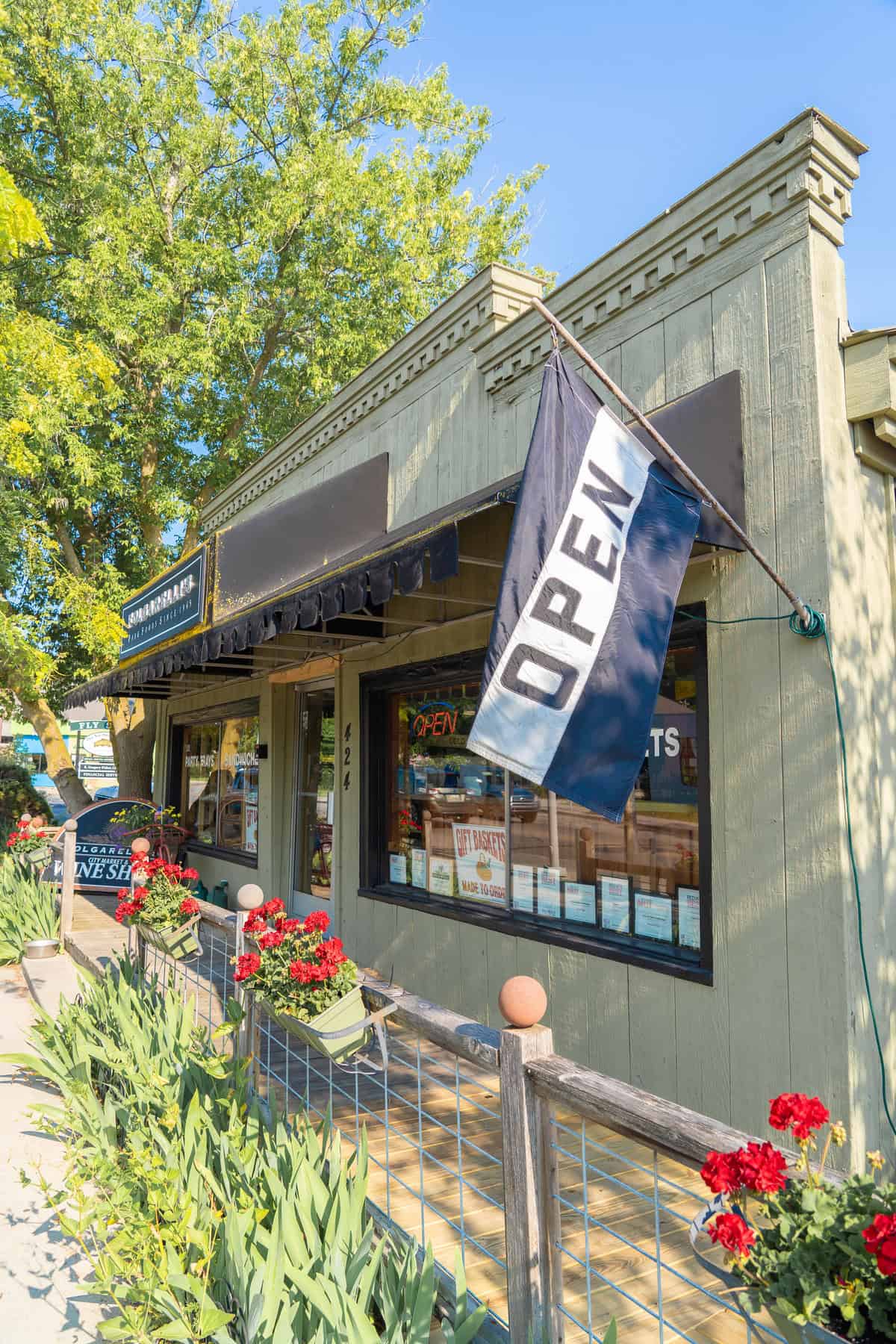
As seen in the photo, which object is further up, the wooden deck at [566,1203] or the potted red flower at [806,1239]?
the potted red flower at [806,1239]

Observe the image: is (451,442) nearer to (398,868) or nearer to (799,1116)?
(398,868)

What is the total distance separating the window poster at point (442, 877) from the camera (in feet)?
20.3

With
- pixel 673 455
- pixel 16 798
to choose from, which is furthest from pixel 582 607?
pixel 16 798

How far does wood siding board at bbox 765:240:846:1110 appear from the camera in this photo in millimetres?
3438

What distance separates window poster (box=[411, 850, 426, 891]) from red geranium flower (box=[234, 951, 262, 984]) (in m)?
2.88

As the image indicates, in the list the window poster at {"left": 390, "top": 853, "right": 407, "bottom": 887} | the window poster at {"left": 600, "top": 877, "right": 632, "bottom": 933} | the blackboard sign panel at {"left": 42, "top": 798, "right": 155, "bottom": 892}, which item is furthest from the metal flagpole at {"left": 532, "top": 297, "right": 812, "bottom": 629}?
the blackboard sign panel at {"left": 42, "top": 798, "right": 155, "bottom": 892}

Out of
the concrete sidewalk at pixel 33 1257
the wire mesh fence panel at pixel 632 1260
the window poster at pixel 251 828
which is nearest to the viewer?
the wire mesh fence panel at pixel 632 1260

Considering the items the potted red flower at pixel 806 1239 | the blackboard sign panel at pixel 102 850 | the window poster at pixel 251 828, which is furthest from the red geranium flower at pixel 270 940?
the blackboard sign panel at pixel 102 850

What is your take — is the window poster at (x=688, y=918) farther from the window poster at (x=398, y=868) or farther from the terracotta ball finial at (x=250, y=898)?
the window poster at (x=398, y=868)

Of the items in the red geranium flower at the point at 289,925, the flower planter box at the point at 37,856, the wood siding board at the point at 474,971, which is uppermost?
the red geranium flower at the point at 289,925

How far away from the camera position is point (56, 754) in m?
14.3

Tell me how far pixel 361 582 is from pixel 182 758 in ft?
29.1

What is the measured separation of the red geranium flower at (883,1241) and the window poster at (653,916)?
10.0 ft

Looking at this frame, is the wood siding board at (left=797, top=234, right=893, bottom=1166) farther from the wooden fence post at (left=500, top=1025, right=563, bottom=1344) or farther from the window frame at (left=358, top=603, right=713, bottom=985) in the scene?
the wooden fence post at (left=500, top=1025, right=563, bottom=1344)
